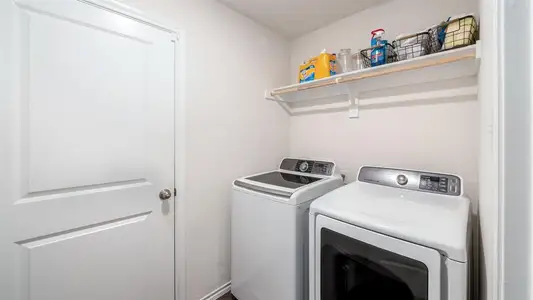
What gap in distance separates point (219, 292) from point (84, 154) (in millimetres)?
1477

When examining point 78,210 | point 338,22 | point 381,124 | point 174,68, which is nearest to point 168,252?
point 78,210

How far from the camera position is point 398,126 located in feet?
5.71

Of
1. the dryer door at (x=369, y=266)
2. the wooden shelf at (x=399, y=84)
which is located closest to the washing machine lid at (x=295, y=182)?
the dryer door at (x=369, y=266)

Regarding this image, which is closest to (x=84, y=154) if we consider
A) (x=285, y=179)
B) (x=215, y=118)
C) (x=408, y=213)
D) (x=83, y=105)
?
(x=83, y=105)

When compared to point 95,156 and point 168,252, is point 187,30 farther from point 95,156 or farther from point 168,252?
point 168,252

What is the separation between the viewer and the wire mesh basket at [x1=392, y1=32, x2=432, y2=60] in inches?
55.0

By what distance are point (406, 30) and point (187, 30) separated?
1.67 meters

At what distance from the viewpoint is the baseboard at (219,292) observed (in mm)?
1783

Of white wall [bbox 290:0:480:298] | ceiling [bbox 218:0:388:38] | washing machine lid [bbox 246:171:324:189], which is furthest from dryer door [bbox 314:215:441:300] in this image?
ceiling [bbox 218:0:388:38]

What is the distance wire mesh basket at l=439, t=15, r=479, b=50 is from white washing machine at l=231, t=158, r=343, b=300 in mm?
1087

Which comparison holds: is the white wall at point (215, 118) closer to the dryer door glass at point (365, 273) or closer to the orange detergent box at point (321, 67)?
the orange detergent box at point (321, 67)

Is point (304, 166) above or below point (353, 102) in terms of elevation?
below

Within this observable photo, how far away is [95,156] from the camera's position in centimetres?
123

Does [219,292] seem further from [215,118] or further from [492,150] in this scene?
[492,150]
